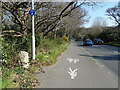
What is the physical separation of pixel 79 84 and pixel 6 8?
890cm

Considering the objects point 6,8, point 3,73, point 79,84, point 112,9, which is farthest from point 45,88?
point 112,9

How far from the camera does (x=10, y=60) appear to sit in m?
7.78

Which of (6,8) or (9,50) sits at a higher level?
(6,8)

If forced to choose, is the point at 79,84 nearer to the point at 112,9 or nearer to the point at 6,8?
the point at 6,8

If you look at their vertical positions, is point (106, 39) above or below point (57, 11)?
below

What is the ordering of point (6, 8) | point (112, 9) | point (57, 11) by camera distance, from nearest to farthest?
1. point (6, 8)
2. point (57, 11)
3. point (112, 9)

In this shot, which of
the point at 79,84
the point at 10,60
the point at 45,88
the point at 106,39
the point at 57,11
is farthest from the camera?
the point at 106,39

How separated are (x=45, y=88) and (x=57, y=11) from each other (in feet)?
52.6

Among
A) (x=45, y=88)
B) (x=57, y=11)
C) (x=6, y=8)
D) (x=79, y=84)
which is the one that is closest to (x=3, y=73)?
(x=45, y=88)

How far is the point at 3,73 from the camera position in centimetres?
606

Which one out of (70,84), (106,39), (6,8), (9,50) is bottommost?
(106,39)

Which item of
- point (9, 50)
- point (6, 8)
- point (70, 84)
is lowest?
point (70, 84)

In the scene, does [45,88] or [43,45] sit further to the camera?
[43,45]

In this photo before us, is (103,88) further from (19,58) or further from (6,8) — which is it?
(6,8)
